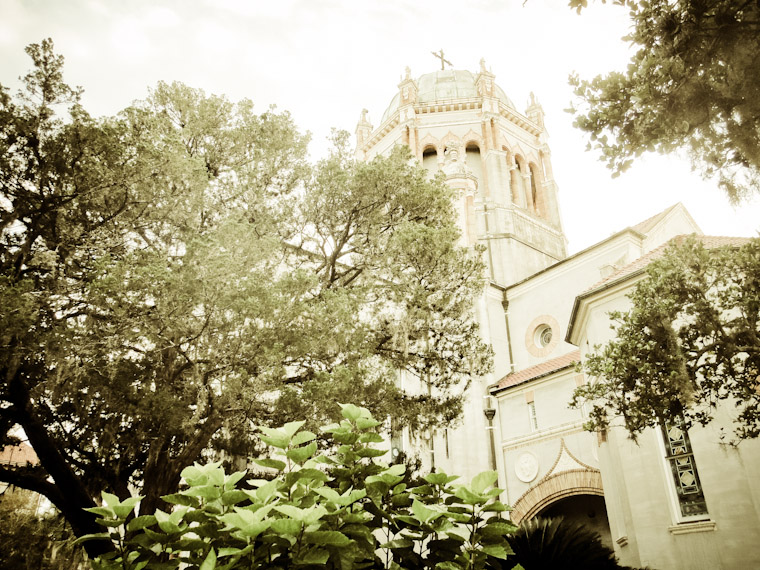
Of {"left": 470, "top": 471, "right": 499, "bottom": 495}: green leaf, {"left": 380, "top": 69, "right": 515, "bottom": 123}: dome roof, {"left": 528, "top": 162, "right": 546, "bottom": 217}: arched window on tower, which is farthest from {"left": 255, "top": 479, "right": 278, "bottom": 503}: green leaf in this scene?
{"left": 380, "top": 69, "right": 515, "bottom": 123}: dome roof

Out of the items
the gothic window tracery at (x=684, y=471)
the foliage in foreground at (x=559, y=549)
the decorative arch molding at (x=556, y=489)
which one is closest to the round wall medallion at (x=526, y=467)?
the decorative arch molding at (x=556, y=489)

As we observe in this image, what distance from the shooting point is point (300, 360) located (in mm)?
11070

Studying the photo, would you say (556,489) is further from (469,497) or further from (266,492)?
(266,492)

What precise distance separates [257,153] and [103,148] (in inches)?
158

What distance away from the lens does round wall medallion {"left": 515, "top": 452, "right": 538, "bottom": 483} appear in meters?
17.7

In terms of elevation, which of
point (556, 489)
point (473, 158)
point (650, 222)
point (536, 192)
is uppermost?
point (473, 158)

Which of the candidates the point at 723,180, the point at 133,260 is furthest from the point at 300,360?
the point at 723,180

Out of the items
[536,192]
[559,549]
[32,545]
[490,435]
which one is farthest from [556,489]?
Result: [32,545]

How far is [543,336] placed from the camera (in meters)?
22.5

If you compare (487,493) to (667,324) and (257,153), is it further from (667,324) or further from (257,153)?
(257,153)

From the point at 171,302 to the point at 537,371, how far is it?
14.1 metres

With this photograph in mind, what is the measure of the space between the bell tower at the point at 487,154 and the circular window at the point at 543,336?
3.28m

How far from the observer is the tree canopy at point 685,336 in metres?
8.08

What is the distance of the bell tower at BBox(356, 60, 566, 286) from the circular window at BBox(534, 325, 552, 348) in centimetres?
328
